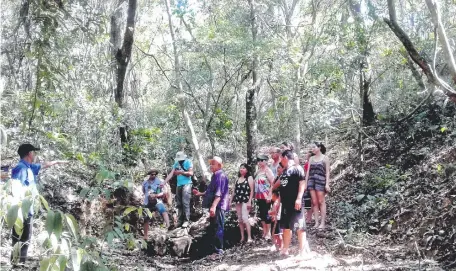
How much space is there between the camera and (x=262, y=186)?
823cm

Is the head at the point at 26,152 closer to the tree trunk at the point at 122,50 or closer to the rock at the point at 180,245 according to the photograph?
the rock at the point at 180,245

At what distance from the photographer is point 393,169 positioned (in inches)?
417

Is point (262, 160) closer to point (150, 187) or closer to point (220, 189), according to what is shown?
point (220, 189)

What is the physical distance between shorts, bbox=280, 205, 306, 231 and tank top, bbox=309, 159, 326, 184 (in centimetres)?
167

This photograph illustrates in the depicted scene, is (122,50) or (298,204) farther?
(122,50)

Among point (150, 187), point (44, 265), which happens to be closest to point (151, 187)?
point (150, 187)

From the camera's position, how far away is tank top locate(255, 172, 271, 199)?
8.19 metres

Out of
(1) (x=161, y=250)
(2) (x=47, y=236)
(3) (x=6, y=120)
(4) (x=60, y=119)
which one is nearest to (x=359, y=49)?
(1) (x=161, y=250)

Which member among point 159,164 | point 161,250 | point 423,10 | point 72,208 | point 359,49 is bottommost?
point 161,250

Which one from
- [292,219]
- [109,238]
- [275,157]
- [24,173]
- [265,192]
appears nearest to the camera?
[109,238]

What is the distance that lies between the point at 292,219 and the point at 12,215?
16.7ft

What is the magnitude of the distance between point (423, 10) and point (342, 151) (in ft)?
16.7

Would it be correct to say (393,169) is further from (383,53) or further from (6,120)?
(6,120)

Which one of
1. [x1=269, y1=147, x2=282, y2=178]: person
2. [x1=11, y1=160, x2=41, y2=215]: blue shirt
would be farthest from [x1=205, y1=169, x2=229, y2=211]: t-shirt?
[x1=11, y1=160, x2=41, y2=215]: blue shirt
